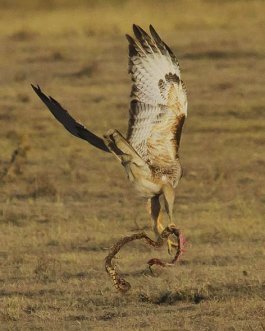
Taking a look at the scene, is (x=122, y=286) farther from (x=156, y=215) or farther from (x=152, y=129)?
(x=152, y=129)

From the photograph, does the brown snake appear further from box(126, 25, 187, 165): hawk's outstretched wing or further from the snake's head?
box(126, 25, 187, 165): hawk's outstretched wing

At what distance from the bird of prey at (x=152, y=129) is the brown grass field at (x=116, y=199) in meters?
0.64

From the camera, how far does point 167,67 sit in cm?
818

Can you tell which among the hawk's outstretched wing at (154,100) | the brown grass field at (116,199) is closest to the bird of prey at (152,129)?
the hawk's outstretched wing at (154,100)

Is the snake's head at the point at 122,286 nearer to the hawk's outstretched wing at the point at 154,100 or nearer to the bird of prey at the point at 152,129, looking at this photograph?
the bird of prey at the point at 152,129

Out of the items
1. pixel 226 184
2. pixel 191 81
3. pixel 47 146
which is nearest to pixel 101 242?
pixel 226 184

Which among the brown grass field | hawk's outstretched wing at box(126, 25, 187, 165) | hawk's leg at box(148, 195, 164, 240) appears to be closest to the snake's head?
the brown grass field

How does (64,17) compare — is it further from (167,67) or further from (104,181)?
(167,67)

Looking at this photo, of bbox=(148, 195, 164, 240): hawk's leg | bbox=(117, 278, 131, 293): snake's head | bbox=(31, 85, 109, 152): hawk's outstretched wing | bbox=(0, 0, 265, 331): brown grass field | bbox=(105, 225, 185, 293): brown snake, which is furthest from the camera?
bbox=(0, 0, 265, 331): brown grass field

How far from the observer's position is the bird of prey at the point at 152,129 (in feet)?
25.8

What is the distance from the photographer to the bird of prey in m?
7.85

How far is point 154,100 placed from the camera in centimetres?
818

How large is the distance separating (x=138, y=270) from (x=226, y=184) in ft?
14.4

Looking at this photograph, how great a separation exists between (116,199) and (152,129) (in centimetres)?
570
